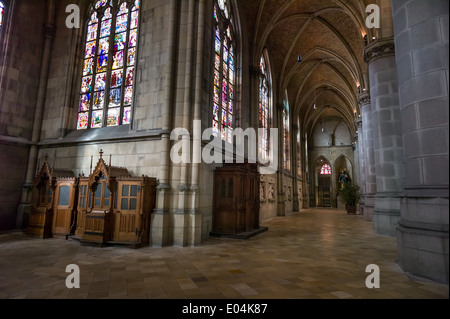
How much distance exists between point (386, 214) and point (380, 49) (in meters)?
6.35

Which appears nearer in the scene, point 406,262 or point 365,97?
point 406,262

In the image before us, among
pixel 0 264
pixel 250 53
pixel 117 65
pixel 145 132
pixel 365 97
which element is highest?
pixel 250 53

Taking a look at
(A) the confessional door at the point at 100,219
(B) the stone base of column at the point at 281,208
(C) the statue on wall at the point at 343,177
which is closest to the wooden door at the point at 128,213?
(A) the confessional door at the point at 100,219

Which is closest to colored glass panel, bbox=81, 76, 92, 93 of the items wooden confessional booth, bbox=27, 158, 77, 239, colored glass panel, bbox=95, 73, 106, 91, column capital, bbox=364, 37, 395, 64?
colored glass panel, bbox=95, 73, 106, 91

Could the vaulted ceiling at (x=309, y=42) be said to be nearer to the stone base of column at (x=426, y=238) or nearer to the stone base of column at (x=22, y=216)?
the stone base of column at (x=426, y=238)

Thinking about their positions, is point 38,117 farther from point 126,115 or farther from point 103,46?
point 126,115

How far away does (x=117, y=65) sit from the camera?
983 cm

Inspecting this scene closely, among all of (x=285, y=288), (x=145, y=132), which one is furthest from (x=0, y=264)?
(x=285, y=288)

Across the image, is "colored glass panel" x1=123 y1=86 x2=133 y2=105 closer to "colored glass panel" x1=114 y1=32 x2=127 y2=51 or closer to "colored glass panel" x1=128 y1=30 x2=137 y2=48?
"colored glass panel" x1=128 y1=30 x2=137 y2=48

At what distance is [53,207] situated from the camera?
848 cm

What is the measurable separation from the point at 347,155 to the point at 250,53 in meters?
26.3

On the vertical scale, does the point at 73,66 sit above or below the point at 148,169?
above

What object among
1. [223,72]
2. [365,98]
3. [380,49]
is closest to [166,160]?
[223,72]

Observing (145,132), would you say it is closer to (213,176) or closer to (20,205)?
(213,176)
